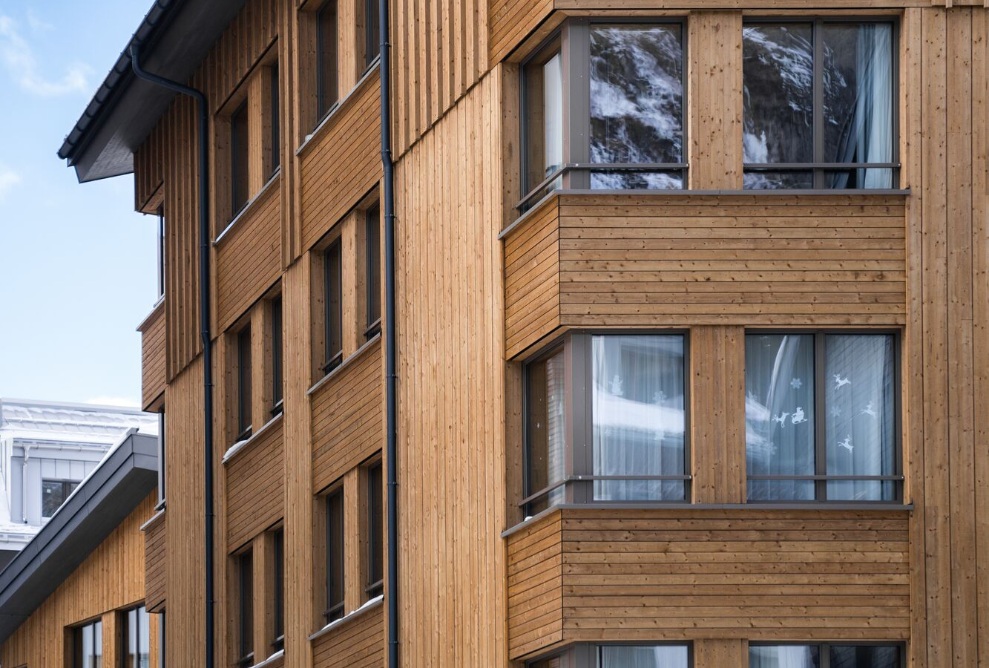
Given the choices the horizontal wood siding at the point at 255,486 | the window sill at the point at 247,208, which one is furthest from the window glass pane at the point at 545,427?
the window sill at the point at 247,208

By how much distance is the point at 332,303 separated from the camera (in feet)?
93.5

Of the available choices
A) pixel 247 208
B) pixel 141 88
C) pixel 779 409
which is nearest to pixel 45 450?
pixel 141 88

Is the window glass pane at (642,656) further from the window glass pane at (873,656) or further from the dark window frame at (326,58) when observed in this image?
the dark window frame at (326,58)

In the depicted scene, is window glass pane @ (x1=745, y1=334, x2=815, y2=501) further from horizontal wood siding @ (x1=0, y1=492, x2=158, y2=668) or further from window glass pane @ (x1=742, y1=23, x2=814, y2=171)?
horizontal wood siding @ (x1=0, y1=492, x2=158, y2=668)

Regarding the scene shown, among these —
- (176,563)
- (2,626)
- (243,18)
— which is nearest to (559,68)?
(243,18)

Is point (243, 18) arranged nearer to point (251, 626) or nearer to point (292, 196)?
point (292, 196)

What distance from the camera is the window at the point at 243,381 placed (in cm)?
3225

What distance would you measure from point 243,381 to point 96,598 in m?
10.6

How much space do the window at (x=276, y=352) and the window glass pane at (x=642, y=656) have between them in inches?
448

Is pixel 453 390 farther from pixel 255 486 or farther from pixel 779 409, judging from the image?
pixel 255 486

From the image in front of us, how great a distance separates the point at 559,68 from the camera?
71.6 ft

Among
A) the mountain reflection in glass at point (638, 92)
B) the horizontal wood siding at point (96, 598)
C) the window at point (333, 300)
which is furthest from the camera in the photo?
the horizontal wood siding at point (96, 598)

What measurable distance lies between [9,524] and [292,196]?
76.2 feet

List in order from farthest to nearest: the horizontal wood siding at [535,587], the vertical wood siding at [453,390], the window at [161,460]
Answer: the window at [161,460], the vertical wood siding at [453,390], the horizontal wood siding at [535,587]
